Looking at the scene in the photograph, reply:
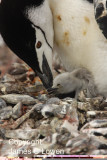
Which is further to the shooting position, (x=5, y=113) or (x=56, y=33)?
(x=56, y=33)

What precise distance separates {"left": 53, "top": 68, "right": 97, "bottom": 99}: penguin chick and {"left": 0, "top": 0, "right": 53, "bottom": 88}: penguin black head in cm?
8

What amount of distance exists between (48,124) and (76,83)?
1.40 ft

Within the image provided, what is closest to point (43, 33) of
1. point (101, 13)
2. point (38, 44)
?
point (38, 44)

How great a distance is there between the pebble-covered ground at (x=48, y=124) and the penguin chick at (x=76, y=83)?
2.0 inches

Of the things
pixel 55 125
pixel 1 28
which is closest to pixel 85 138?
pixel 55 125

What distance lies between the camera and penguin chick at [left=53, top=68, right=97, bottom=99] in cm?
203

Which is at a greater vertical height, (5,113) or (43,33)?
(43,33)

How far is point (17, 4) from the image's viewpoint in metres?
1.81

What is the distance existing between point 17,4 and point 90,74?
1.69 feet

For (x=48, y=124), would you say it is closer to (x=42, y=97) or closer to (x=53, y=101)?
(x=53, y=101)

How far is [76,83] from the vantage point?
207 centimetres

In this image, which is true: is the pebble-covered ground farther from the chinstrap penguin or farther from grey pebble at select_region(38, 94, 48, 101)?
the chinstrap penguin

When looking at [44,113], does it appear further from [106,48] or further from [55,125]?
[106,48]

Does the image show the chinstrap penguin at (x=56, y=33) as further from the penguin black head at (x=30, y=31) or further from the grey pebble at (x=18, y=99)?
the grey pebble at (x=18, y=99)
